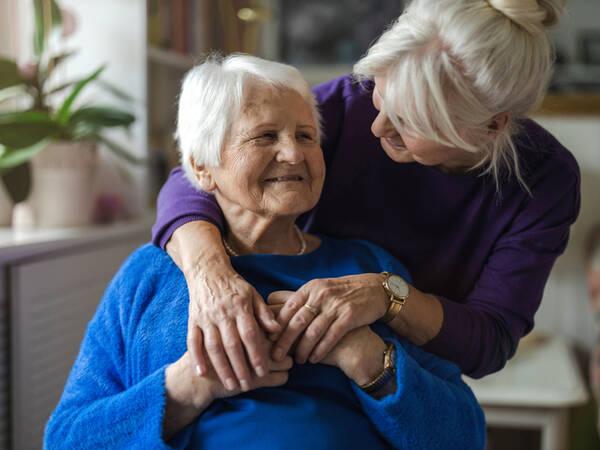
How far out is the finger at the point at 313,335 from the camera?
3.67 ft

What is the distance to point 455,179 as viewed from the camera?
4.80 feet

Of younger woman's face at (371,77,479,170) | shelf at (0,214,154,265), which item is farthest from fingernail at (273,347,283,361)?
shelf at (0,214,154,265)

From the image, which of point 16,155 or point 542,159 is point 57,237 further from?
point 542,159

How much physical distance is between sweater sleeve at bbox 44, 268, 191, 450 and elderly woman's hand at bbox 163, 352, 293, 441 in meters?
0.02

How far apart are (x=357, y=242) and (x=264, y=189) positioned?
273mm

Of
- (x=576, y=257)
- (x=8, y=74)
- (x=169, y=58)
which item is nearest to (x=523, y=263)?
(x=8, y=74)

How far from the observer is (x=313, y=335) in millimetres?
1120

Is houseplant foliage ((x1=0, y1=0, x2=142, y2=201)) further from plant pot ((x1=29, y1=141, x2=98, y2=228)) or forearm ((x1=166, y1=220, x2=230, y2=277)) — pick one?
forearm ((x1=166, y1=220, x2=230, y2=277))

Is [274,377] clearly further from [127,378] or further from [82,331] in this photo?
[82,331]

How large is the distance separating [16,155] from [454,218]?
3.97 ft

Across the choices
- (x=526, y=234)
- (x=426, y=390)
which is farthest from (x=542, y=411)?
(x=426, y=390)

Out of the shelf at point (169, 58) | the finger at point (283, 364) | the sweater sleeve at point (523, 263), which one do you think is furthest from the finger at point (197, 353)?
the shelf at point (169, 58)

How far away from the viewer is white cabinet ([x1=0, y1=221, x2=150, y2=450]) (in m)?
1.85

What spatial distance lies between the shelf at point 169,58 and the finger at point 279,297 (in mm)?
1580
